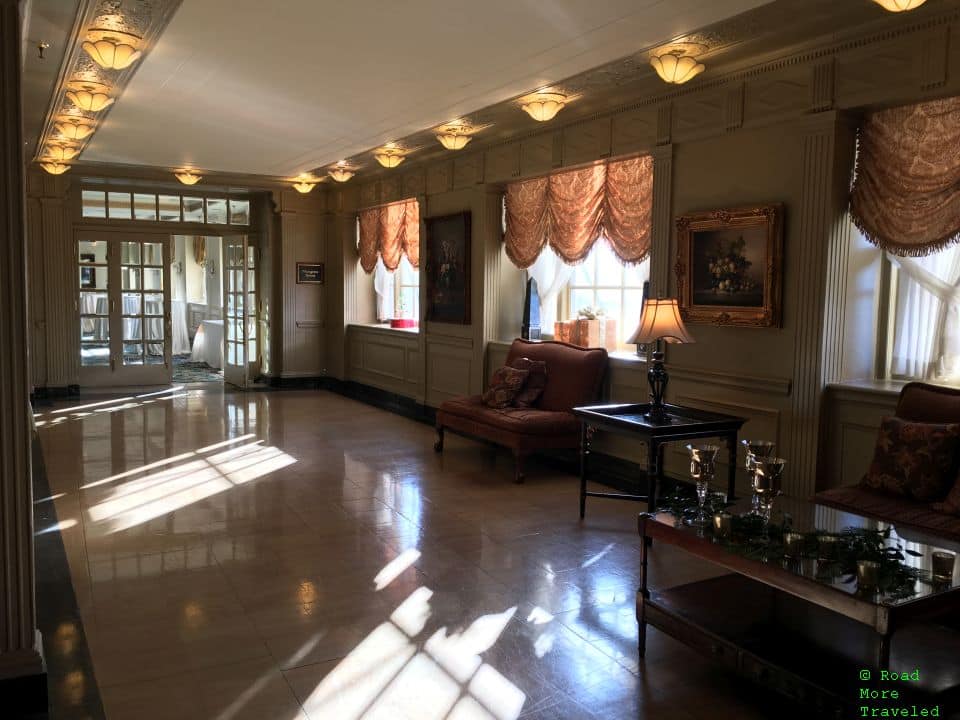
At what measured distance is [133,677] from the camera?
307cm

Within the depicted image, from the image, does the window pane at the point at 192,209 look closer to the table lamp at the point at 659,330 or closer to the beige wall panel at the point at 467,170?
the beige wall panel at the point at 467,170

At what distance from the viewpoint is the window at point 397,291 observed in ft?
34.6

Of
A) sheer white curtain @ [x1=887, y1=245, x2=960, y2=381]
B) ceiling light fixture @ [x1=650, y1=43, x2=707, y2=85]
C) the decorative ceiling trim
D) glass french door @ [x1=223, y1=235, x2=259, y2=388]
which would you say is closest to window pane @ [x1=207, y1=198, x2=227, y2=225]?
glass french door @ [x1=223, y1=235, x2=259, y2=388]

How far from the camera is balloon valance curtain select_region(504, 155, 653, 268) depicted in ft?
20.2

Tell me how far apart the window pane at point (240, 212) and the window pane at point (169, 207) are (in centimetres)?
74

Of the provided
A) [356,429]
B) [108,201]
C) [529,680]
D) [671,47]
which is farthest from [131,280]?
[529,680]

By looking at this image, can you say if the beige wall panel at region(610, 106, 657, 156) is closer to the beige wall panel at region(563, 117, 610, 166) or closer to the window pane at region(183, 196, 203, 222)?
the beige wall panel at region(563, 117, 610, 166)

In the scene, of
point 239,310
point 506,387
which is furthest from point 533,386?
point 239,310

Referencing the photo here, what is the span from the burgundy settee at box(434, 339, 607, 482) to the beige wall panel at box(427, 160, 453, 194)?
7.82 ft

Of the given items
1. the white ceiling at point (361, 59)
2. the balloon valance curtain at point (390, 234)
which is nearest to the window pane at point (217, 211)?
the balloon valance curtain at point (390, 234)

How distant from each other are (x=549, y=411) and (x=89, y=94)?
4.22 meters

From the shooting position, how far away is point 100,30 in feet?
15.3

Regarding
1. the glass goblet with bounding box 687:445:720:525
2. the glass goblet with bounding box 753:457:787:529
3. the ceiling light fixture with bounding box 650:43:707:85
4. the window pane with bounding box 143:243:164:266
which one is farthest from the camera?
the window pane with bounding box 143:243:164:266

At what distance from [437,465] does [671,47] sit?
12.1ft
